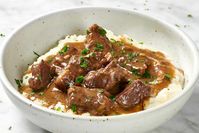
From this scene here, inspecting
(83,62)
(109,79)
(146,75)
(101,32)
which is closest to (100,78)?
(109,79)

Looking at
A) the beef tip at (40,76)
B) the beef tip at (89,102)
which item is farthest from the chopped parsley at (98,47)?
the beef tip at (89,102)

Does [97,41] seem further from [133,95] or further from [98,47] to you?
[133,95]

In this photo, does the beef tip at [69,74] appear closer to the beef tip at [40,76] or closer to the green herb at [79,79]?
the green herb at [79,79]

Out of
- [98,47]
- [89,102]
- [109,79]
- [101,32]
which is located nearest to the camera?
[89,102]

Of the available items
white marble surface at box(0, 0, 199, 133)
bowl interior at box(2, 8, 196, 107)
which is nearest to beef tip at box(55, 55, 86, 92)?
bowl interior at box(2, 8, 196, 107)

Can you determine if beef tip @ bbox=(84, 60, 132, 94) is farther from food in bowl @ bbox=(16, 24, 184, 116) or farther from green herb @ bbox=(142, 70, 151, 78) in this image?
green herb @ bbox=(142, 70, 151, 78)

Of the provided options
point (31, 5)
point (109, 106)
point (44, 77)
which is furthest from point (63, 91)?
point (31, 5)

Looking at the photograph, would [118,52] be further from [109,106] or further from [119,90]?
[109,106]
